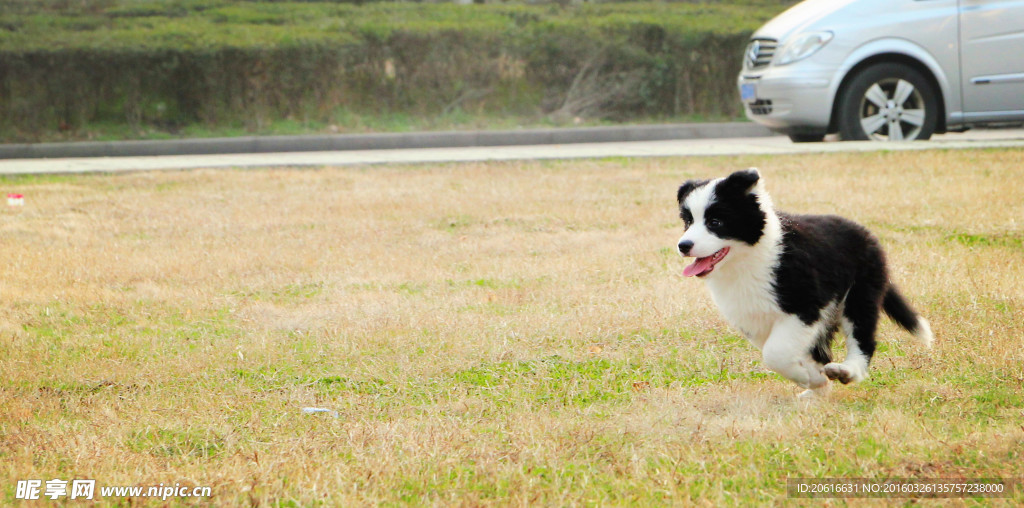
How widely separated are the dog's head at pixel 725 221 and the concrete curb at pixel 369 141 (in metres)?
10.5

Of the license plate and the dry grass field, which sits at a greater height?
the license plate

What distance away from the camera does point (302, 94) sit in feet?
49.8

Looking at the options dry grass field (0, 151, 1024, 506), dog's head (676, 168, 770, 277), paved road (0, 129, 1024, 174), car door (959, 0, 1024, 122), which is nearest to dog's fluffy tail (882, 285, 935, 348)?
dry grass field (0, 151, 1024, 506)

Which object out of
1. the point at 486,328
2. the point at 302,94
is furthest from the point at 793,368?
the point at 302,94

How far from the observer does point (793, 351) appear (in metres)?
3.50

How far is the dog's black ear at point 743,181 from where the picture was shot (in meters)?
3.58

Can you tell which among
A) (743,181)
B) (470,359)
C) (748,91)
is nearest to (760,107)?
(748,91)

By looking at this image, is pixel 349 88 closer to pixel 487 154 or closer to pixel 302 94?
pixel 302 94

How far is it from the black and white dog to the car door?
7.45 meters

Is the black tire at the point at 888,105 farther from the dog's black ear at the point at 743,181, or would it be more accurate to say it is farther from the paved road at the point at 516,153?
the dog's black ear at the point at 743,181

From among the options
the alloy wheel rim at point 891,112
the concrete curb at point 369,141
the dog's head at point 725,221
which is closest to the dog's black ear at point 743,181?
the dog's head at point 725,221

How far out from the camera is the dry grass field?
3053 mm

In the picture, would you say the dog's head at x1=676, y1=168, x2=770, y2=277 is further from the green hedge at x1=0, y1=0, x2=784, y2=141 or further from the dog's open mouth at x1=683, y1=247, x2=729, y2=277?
the green hedge at x1=0, y1=0, x2=784, y2=141

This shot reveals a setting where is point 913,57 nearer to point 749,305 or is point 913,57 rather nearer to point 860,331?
point 860,331
